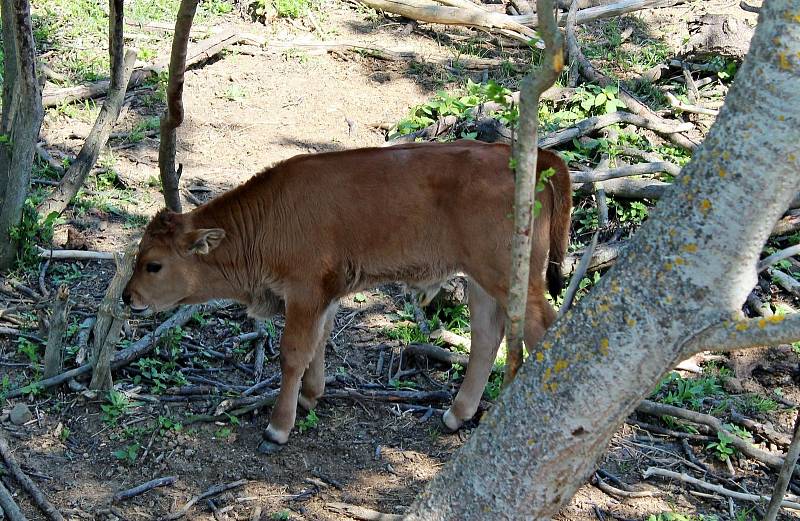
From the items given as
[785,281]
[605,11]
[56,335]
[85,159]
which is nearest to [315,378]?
[56,335]

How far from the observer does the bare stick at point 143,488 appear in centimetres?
538

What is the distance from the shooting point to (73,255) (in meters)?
7.61

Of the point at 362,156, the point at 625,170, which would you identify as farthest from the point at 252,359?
the point at 625,170

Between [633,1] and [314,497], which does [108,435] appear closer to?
[314,497]

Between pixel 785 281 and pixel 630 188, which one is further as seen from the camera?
pixel 630 188

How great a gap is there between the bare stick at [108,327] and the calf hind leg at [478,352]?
2.21 m

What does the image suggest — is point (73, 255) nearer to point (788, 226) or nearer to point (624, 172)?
point (624, 172)

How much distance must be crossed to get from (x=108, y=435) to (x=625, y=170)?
16.2ft

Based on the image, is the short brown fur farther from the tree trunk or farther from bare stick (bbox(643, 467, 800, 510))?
the tree trunk

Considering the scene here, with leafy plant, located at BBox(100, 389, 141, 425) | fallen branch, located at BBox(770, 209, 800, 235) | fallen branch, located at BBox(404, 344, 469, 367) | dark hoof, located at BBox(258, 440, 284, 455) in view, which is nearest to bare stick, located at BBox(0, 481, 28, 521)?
leafy plant, located at BBox(100, 389, 141, 425)

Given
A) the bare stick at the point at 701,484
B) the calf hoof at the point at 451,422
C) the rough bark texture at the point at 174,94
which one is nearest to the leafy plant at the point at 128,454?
the rough bark texture at the point at 174,94

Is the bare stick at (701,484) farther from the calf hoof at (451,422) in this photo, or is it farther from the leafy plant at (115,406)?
the leafy plant at (115,406)

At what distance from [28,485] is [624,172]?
5514mm

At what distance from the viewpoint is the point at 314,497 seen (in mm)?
5582
